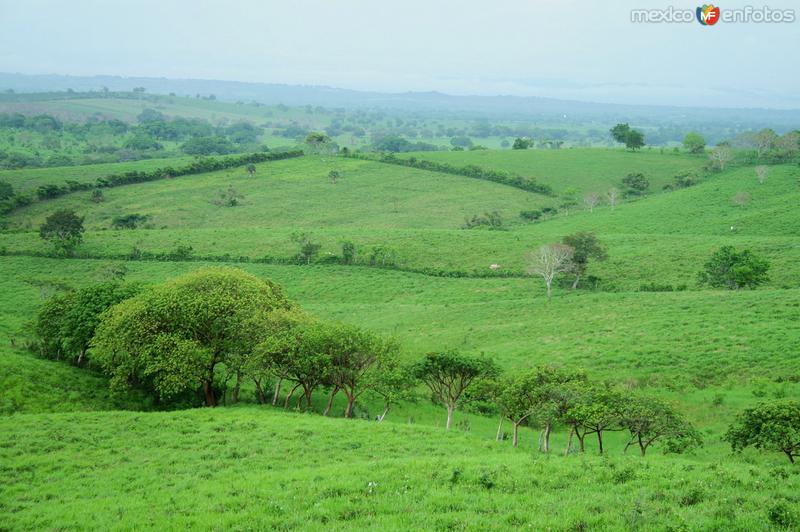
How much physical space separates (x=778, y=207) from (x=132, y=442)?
89.5 metres

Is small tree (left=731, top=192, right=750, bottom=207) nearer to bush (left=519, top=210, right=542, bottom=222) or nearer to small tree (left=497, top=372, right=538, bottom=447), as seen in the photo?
bush (left=519, top=210, right=542, bottom=222)

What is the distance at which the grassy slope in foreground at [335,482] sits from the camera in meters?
→ 13.5

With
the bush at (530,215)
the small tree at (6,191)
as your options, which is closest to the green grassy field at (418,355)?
the bush at (530,215)

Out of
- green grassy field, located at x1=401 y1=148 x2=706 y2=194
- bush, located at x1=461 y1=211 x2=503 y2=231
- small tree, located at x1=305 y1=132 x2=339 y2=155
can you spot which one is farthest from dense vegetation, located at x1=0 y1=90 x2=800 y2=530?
small tree, located at x1=305 y1=132 x2=339 y2=155

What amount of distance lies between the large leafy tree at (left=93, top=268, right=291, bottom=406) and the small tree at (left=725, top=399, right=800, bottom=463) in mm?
23367

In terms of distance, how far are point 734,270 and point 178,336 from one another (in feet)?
160

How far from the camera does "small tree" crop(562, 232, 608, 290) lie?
6131 cm

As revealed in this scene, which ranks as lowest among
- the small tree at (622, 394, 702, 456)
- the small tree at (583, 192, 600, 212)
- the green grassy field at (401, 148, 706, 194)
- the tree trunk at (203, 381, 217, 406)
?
the tree trunk at (203, 381, 217, 406)

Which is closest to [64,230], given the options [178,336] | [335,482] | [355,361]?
[178,336]

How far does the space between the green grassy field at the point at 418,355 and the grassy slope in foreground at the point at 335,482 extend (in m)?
0.08

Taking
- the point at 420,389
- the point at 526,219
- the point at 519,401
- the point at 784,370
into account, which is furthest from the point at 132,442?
the point at 526,219

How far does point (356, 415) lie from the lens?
3186 cm

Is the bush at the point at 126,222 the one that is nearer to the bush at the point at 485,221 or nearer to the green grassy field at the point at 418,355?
the green grassy field at the point at 418,355

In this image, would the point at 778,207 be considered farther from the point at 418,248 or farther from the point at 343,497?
the point at 343,497
